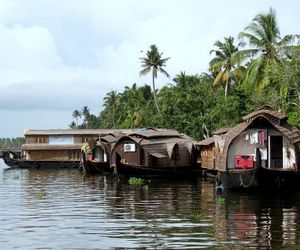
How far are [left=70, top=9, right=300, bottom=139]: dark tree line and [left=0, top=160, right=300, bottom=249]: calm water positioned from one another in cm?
647

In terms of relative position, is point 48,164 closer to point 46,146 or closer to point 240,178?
point 46,146

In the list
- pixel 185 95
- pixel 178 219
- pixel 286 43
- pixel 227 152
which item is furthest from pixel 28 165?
pixel 178 219

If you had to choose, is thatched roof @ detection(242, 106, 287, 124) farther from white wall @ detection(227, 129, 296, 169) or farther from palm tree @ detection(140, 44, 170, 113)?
palm tree @ detection(140, 44, 170, 113)

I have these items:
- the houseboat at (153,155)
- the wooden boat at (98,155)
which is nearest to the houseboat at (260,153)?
the houseboat at (153,155)

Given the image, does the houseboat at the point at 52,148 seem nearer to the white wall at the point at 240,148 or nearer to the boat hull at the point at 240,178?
Result: the white wall at the point at 240,148

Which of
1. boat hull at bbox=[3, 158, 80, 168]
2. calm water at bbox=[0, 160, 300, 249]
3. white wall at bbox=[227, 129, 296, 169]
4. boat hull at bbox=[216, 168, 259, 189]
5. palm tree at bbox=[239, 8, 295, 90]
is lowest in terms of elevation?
calm water at bbox=[0, 160, 300, 249]

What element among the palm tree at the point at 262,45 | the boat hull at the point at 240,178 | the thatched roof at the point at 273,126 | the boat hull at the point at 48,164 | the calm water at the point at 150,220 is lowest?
the calm water at the point at 150,220

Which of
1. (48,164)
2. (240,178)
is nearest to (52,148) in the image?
(48,164)

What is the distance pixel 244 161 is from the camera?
18203mm

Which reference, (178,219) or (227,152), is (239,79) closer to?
(227,152)

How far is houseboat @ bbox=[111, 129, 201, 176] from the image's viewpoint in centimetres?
2691

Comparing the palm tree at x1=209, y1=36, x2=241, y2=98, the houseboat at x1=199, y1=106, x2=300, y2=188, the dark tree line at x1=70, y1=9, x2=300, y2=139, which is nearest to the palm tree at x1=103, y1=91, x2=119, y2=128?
the dark tree line at x1=70, y1=9, x2=300, y2=139

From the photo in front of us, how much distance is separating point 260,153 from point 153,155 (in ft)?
29.5

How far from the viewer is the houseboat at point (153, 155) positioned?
2691 cm
